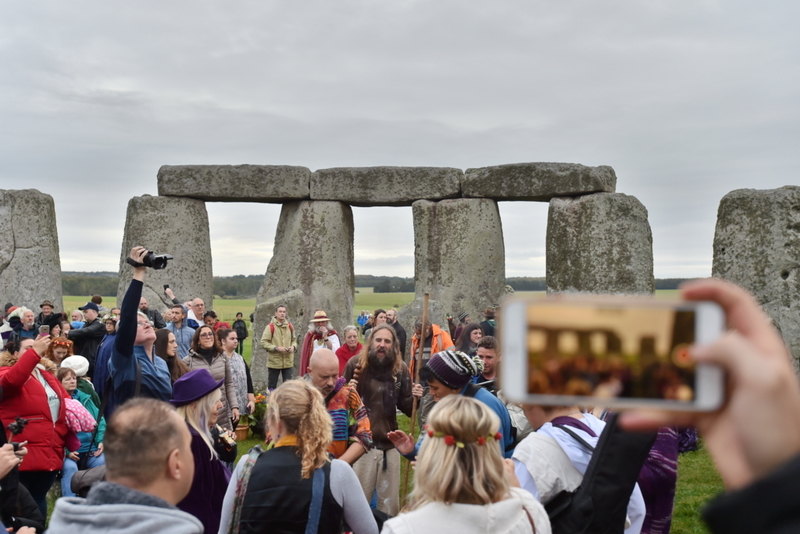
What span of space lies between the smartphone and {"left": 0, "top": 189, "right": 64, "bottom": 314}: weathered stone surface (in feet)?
45.0

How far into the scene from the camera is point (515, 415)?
15.0 ft

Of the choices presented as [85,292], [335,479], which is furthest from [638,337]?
[85,292]

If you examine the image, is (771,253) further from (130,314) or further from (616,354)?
(616,354)

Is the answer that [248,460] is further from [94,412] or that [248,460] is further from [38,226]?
[38,226]

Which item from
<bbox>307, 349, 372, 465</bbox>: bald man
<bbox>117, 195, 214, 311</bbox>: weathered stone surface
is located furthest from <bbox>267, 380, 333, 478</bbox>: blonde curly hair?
<bbox>117, 195, 214, 311</bbox>: weathered stone surface

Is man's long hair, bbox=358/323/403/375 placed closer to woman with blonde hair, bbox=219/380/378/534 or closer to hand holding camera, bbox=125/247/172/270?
hand holding camera, bbox=125/247/172/270

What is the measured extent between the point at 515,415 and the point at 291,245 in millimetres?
8731

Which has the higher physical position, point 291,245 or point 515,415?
point 291,245

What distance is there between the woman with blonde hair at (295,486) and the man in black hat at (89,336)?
612 centimetres

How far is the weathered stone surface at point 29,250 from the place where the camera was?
1338cm

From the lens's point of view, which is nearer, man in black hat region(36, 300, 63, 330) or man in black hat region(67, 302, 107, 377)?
man in black hat region(67, 302, 107, 377)

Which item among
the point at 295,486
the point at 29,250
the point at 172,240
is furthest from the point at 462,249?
the point at 295,486

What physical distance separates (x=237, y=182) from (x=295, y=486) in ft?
33.0

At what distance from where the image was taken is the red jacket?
4859mm
